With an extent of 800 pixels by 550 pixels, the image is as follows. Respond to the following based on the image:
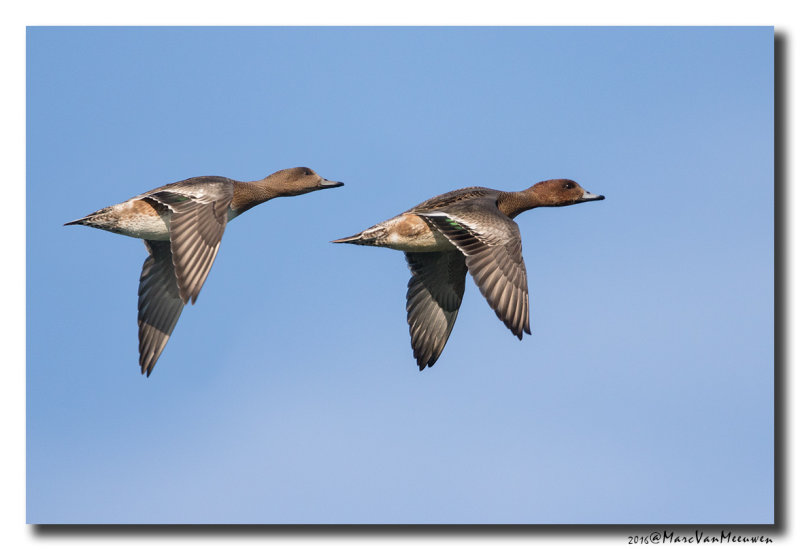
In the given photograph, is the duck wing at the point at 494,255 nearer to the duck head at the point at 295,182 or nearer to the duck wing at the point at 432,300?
the duck wing at the point at 432,300

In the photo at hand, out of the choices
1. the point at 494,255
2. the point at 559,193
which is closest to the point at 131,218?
the point at 494,255

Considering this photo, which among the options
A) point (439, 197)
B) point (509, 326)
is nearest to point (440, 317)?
point (439, 197)

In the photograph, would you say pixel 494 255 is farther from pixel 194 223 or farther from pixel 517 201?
pixel 194 223

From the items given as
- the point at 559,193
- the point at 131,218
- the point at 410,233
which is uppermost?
the point at 559,193

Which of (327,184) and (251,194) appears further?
(327,184)

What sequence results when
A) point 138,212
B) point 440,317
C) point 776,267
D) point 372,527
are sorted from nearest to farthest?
point 372,527, point 776,267, point 138,212, point 440,317

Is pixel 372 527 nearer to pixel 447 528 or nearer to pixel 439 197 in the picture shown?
pixel 447 528

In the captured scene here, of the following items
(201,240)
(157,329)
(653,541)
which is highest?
(201,240)
